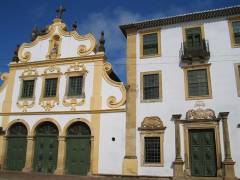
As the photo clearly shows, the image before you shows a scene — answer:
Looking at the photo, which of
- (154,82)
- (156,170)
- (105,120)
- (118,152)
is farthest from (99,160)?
(154,82)

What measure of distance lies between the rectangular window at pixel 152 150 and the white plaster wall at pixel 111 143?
1355mm

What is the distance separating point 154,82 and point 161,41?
274 cm

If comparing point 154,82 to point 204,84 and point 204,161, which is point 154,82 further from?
point 204,161

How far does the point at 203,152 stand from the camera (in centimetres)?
1508

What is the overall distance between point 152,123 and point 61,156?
238 inches

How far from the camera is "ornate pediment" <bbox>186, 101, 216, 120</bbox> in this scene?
1527 centimetres

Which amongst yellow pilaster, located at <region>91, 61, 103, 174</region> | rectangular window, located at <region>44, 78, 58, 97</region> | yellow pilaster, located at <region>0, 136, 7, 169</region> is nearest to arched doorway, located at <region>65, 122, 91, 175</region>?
yellow pilaster, located at <region>91, 61, 103, 174</region>

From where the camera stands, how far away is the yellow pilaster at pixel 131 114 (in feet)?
51.9

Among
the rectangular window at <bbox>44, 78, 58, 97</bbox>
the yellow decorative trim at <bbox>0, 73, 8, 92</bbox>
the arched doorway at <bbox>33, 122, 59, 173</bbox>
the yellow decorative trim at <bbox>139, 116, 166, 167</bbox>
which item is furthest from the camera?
the yellow decorative trim at <bbox>0, 73, 8, 92</bbox>

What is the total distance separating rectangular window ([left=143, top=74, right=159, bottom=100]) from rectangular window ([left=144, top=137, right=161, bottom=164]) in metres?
2.55

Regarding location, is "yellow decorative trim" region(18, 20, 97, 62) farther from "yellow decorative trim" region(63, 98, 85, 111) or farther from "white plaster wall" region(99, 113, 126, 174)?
"white plaster wall" region(99, 113, 126, 174)

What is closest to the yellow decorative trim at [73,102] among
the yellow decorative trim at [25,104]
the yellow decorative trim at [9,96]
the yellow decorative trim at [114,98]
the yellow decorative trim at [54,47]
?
the yellow decorative trim at [114,98]

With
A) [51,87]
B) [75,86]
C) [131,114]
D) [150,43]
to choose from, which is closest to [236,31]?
[150,43]

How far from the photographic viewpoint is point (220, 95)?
607 inches
